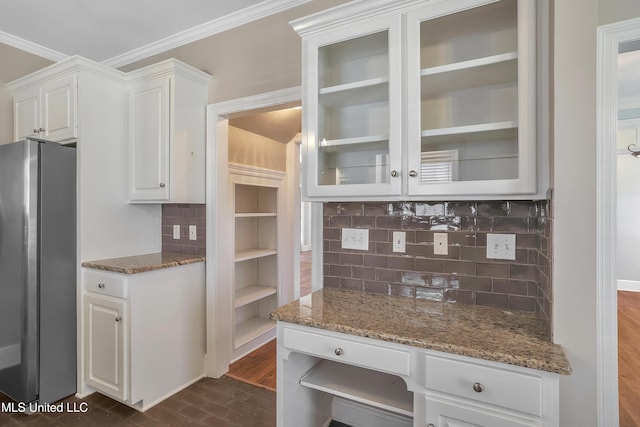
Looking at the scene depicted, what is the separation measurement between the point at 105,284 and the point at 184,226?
27.4 inches

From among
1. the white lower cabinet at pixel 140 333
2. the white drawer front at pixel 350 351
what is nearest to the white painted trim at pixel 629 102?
the white drawer front at pixel 350 351

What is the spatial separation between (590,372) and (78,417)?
269 centimetres

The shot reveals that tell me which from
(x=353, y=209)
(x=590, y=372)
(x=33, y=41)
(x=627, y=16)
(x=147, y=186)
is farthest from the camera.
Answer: (x=33, y=41)

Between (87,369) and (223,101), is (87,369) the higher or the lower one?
the lower one

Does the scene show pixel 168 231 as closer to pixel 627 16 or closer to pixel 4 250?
pixel 4 250

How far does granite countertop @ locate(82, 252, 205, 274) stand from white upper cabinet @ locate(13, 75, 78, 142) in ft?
2.91

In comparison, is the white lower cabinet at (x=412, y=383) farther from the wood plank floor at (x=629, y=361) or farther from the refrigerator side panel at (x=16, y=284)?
the refrigerator side panel at (x=16, y=284)

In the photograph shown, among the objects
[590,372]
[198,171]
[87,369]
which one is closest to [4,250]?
[87,369]

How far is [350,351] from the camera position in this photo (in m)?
1.31

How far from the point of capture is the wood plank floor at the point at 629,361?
206cm

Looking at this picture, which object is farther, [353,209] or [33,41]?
[33,41]

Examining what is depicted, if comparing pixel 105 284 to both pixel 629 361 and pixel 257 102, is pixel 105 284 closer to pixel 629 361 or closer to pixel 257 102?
pixel 257 102

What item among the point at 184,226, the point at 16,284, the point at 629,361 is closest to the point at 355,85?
the point at 184,226

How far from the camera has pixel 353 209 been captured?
1.88 metres
